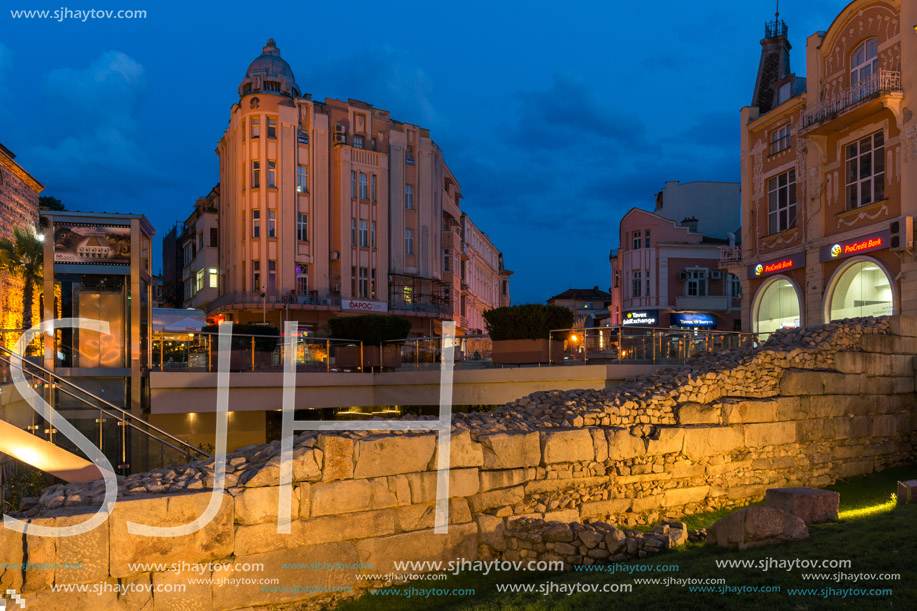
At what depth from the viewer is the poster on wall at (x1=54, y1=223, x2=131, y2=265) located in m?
14.1

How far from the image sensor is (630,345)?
17.5 meters

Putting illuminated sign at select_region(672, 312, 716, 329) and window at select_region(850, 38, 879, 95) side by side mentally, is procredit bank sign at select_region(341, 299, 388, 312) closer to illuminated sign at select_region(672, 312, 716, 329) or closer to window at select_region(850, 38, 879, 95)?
illuminated sign at select_region(672, 312, 716, 329)

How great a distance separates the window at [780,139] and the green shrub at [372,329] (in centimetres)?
1852

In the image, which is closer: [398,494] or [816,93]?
Result: [398,494]

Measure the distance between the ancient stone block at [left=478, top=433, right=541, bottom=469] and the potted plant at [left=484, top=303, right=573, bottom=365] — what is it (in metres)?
7.16

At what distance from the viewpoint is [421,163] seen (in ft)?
165

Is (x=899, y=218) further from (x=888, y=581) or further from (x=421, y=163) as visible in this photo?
(x=421, y=163)

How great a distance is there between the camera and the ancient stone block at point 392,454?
8.95 meters

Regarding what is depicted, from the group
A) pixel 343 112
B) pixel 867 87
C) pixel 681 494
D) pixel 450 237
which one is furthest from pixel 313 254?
pixel 681 494

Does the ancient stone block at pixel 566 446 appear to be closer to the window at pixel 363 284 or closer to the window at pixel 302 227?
the window at pixel 302 227

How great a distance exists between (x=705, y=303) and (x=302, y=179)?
3140 centimetres

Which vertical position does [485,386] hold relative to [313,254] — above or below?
below

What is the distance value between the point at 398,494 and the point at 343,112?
41.8 meters

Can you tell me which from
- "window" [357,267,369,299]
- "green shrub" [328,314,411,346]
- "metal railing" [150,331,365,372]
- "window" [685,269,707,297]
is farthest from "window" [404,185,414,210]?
"metal railing" [150,331,365,372]
